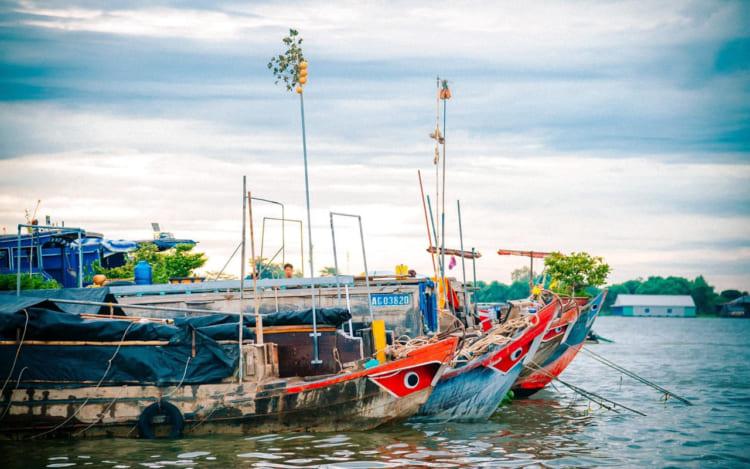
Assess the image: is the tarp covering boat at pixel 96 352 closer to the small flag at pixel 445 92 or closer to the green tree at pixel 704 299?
the small flag at pixel 445 92

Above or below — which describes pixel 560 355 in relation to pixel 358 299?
below

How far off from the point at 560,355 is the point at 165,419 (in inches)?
507

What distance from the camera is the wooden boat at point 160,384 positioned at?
12930 mm

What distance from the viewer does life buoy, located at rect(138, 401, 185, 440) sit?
12977 millimetres

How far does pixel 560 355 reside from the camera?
21.7m

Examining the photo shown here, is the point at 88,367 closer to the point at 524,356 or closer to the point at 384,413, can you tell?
the point at 384,413

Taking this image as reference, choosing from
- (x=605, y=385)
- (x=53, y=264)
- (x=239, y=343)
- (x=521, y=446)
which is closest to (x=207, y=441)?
(x=239, y=343)

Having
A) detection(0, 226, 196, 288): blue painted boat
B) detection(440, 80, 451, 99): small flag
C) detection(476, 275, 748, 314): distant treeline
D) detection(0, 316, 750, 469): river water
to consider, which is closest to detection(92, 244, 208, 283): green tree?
detection(0, 226, 196, 288): blue painted boat

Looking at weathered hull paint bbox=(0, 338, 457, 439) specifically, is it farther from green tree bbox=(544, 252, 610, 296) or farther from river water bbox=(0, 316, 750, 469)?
green tree bbox=(544, 252, 610, 296)

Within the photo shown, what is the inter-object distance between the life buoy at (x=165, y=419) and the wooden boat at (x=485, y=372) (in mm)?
4859

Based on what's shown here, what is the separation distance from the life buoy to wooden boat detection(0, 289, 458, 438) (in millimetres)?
18

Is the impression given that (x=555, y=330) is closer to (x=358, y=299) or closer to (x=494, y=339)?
(x=494, y=339)

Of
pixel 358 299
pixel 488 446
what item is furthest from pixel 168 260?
pixel 488 446

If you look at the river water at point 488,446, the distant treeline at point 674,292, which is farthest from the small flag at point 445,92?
the distant treeline at point 674,292
